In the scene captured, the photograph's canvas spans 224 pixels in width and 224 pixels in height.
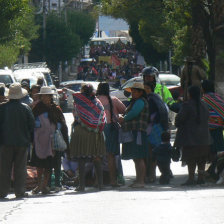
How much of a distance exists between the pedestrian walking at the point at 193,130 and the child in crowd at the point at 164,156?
1.71 ft

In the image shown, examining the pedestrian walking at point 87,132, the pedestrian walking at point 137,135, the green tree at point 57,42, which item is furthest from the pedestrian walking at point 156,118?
the green tree at point 57,42

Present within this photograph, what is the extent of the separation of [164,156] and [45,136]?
7.38 feet

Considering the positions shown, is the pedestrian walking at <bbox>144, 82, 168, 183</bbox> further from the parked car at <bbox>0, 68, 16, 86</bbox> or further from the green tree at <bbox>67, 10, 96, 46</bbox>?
the green tree at <bbox>67, 10, 96, 46</bbox>

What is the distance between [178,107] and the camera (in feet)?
54.5

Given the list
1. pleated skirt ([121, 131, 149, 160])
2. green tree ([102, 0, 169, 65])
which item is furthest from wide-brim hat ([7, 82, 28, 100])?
green tree ([102, 0, 169, 65])

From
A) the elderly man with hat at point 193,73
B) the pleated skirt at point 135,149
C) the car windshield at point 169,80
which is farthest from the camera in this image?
the car windshield at point 169,80

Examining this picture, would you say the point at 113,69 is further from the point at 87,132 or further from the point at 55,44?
the point at 87,132

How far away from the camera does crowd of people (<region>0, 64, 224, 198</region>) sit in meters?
14.6

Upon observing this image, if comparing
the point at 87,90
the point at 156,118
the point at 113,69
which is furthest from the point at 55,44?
the point at 87,90

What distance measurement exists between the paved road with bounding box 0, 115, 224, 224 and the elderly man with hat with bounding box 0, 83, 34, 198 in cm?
28

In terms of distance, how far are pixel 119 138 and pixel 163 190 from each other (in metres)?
1.35

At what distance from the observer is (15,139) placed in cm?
1452

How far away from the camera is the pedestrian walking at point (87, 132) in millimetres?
14961

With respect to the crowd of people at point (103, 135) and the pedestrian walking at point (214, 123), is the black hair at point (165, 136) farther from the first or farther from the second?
the pedestrian walking at point (214, 123)
